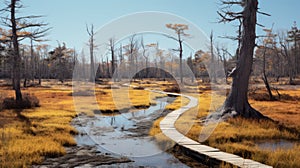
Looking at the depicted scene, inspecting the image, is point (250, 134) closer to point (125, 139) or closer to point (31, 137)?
point (125, 139)

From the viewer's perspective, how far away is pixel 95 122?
1370 cm

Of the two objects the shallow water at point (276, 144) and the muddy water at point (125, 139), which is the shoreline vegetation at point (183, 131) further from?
the muddy water at point (125, 139)

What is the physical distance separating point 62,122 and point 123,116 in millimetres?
3962

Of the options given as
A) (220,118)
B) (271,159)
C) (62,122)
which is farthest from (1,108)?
(271,159)

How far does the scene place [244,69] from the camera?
517 inches

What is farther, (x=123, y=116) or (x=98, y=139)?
(x=123, y=116)

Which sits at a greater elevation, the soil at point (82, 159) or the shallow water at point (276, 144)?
the shallow water at point (276, 144)

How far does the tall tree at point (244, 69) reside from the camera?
12.8 m

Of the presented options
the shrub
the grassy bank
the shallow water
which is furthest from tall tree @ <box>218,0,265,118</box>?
the shrub

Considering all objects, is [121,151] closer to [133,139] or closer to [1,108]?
[133,139]

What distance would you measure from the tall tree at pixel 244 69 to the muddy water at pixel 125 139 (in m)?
3.70

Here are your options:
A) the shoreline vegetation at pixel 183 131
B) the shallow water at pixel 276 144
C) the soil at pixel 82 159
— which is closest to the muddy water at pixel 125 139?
the soil at pixel 82 159

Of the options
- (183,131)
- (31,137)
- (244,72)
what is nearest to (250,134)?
(183,131)

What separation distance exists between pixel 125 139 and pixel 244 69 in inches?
244
